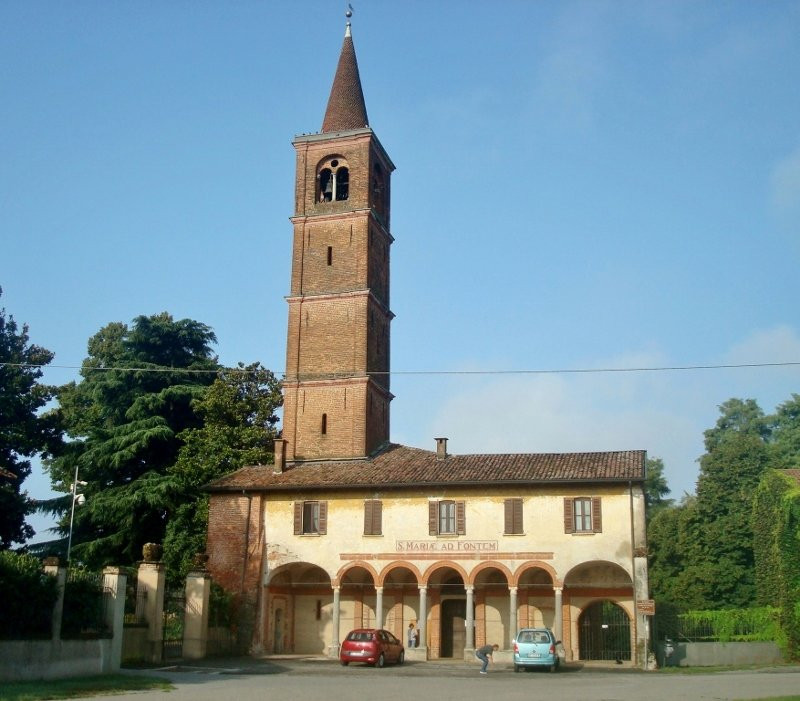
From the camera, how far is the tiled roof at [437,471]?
32844 mm

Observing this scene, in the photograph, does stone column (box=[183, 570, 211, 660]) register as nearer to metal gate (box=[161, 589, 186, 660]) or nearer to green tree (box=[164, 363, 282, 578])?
metal gate (box=[161, 589, 186, 660])

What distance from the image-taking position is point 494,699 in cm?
1791

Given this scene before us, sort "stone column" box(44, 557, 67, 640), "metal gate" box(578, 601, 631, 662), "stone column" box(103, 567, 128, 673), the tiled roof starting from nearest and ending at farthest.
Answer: "stone column" box(44, 557, 67, 640), "stone column" box(103, 567, 128, 673), the tiled roof, "metal gate" box(578, 601, 631, 662)

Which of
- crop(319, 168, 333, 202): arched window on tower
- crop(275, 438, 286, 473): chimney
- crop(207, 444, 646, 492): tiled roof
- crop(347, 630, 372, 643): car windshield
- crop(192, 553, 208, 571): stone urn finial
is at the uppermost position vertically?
crop(319, 168, 333, 202): arched window on tower

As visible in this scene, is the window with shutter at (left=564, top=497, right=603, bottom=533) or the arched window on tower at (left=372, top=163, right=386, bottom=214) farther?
the arched window on tower at (left=372, top=163, right=386, bottom=214)

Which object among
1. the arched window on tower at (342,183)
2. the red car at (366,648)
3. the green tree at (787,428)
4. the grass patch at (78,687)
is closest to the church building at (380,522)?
the arched window on tower at (342,183)

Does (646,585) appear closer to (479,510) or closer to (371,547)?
(479,510)

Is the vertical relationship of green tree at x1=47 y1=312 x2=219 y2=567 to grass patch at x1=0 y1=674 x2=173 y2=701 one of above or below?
above

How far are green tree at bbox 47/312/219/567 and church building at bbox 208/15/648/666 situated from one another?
247 inches

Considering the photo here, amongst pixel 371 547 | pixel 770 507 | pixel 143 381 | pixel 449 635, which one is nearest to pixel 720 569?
pixel 770 507

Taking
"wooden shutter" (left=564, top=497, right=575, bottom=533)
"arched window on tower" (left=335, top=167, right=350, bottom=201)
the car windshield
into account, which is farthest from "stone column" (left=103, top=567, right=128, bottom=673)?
"arched window on tower" (left=335, top=167, right=350, bottom=201)

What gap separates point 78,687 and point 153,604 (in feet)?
26.3

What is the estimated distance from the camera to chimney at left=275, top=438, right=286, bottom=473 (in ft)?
121

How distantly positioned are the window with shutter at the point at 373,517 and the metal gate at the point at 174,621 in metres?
7.07
